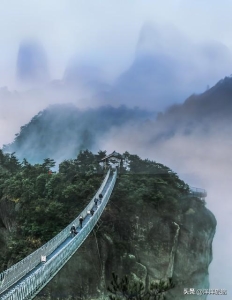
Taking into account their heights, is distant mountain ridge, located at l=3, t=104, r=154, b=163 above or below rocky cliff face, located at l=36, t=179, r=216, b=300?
above

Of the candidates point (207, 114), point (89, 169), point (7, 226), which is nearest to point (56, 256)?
point (7, 226)

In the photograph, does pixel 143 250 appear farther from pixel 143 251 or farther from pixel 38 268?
pixel 38 268

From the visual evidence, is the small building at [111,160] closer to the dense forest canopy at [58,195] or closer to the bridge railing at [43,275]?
the dense forest canopy at [58,195]

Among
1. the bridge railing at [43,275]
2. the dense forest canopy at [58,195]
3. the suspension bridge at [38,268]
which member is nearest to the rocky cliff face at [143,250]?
the dense forest canopy at [58,195]

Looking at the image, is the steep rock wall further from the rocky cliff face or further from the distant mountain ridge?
the distant mountain ridge

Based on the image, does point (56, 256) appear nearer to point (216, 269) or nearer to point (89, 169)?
point (89, 169)

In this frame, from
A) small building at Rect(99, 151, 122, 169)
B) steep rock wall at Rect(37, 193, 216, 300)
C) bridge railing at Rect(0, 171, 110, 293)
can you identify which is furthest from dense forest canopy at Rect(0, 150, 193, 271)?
bridge railing at Rect(0, 171, 110, 293)
